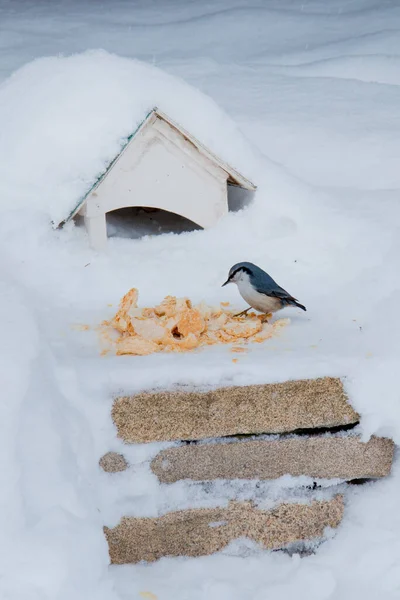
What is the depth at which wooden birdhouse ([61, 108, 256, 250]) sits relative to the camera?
3.72 meters

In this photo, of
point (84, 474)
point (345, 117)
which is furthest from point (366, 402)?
point (345, 117)

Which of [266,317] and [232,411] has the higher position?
[266,317]

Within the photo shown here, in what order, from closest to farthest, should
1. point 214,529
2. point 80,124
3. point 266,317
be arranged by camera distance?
point 214,529
point 266,317
point 80,124

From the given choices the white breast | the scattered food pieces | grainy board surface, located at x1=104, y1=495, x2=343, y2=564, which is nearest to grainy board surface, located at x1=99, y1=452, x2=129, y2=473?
grainy board surface, located at x1=104, y1=495, x2=343, y2=564

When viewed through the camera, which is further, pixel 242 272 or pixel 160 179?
pixel 160 179

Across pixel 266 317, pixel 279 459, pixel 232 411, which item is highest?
pixel 266 317

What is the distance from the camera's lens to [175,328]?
3.17 meters

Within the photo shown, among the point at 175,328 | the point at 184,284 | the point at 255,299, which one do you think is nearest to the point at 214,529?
the point at 175,328

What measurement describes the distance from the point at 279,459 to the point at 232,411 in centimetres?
25

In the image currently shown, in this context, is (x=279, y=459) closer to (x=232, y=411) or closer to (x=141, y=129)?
(x=232, y=411)

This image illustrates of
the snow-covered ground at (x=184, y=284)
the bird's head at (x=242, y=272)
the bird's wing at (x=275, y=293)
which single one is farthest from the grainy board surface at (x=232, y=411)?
the bird's head at (x=242, y=272)

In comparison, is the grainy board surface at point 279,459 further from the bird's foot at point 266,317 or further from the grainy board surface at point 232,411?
the bird's foot at point 266,317

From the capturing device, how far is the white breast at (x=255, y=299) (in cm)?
321

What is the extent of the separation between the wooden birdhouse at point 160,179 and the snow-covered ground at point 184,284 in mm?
91
